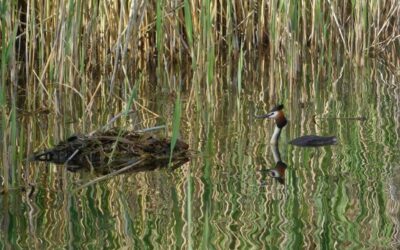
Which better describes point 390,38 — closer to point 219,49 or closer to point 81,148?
point 219,49

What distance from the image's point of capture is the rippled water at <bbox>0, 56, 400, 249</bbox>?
258cm

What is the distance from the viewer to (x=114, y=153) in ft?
12.1

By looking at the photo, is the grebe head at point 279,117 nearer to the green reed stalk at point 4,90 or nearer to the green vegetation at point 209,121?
the green vegetation at point 209,121

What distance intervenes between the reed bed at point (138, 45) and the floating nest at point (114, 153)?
177mm

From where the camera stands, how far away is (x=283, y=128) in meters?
4.40

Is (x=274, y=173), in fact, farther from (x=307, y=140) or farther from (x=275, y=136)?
(x=275, y=136)

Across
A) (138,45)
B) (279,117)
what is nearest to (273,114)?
(279,117)

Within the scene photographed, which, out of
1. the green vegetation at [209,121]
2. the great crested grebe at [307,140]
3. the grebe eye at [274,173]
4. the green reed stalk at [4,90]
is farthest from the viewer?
the great crested grebe at [307,140]

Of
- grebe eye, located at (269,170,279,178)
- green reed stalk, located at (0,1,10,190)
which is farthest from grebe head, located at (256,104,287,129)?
green reed stalk, located at (0,1,10,190)

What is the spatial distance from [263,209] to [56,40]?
187 centimetres

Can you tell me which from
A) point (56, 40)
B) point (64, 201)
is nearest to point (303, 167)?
point (64, 201)

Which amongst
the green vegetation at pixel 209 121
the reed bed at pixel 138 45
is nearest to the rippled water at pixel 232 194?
the green vegetation at pixel 209 121

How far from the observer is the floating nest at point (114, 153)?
3.59 metres

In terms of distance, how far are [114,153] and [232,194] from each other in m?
0.75
